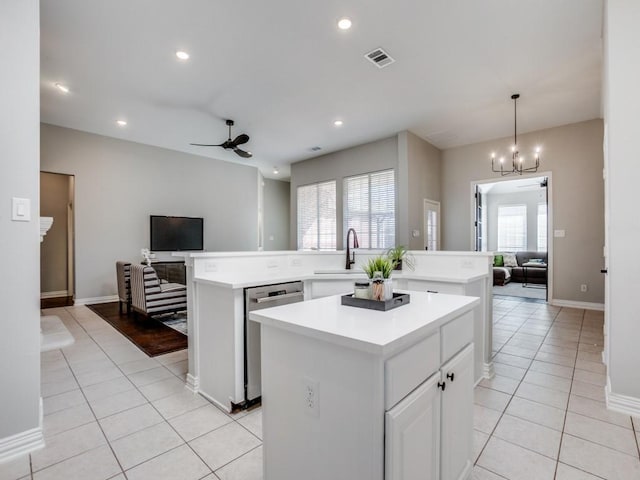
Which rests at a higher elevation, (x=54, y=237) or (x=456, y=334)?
(x=54, y=237)

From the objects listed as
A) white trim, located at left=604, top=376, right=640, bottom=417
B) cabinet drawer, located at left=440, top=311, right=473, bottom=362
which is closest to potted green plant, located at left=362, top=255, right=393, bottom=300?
cabinet drawer, located at left=440, top=311, right=473, bottom=362

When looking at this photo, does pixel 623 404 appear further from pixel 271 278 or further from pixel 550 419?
pixel 271 278

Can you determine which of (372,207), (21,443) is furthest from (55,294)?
(372,207)

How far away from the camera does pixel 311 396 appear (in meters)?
1.08

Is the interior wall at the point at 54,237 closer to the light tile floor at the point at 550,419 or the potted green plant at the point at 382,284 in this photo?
the potted green plant at the point at 382,284

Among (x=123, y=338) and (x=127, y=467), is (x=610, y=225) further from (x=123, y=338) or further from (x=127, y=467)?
(x=123, y=338)

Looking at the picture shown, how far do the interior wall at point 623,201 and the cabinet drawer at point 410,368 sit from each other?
1.86 meters

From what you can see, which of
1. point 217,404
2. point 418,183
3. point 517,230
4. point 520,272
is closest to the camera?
point 217,404

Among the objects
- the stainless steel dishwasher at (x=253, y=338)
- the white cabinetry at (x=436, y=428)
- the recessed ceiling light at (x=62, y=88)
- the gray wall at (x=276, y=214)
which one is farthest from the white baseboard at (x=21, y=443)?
the gray wall at (x=276, y=214)

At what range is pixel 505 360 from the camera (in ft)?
10.0

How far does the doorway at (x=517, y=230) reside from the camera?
26.6ft

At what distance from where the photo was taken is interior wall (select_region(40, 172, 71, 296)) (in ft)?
20.8

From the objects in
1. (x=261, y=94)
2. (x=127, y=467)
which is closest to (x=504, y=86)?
(x=261, y=94)

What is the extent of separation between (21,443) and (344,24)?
12.4 ft
